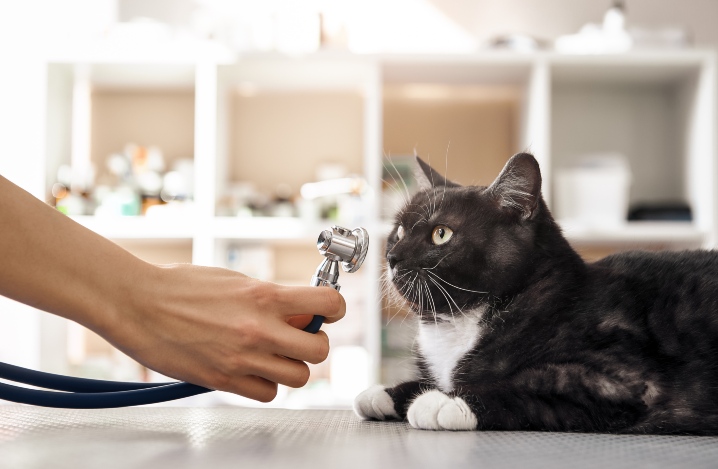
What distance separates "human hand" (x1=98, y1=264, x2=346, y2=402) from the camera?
66cm

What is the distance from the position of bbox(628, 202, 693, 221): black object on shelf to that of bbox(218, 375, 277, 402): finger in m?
2.00

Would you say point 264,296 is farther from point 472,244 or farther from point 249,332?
point 472,244

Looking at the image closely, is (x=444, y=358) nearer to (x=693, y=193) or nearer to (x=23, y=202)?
(x=23, y=202)

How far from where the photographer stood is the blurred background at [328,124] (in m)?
2.30

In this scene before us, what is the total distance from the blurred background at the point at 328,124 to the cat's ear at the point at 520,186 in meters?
1.14

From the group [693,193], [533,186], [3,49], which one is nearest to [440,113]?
→ [693,193]

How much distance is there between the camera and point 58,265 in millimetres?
615

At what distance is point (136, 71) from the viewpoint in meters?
2.44

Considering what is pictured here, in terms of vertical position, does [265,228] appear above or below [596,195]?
below

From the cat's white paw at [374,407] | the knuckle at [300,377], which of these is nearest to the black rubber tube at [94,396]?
the knuckle at [300,377]

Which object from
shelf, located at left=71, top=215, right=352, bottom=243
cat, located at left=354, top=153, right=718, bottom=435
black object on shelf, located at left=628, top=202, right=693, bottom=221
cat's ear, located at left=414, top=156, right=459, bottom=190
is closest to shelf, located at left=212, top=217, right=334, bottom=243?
shelf, located at left=71, top=215, right=352, bottom=243

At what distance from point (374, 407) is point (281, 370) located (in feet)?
0.59

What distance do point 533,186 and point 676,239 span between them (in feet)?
5.63

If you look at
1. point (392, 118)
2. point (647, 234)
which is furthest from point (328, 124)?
point (647, 234)
